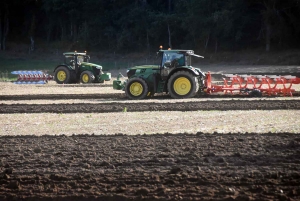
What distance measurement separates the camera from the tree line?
1864 inches

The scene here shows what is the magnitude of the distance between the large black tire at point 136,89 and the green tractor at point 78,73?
32.8 feet

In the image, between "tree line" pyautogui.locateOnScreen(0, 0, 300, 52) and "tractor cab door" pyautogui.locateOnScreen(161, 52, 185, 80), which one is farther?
"tree line" pyautogui.locateOnScreen(0, 0, 300, 52)

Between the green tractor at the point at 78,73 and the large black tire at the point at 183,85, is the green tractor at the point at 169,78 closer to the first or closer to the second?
the large black tire at the point at 183,85

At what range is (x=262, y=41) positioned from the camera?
1909 inches

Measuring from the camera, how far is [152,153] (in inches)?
399

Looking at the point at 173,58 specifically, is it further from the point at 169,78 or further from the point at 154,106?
the point at 154,106

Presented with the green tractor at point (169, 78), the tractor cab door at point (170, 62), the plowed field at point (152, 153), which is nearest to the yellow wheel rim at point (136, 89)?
the green tractor at point (169, 78)

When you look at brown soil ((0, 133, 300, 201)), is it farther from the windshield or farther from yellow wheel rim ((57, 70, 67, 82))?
yellow wheel rim ((57, 70, 67, 82))

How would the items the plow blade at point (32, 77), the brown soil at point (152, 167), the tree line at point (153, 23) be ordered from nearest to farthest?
the brown soil at point (152, 167) < the plow blade at point (32, 77) < the tree line at point (153, 23)

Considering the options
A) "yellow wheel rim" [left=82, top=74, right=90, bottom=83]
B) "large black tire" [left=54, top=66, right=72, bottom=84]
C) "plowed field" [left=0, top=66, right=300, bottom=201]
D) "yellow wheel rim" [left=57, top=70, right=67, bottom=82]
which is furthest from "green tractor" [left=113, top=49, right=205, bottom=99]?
"yellow wheel rim" [left=57, top=70, right=67, bottom=82]

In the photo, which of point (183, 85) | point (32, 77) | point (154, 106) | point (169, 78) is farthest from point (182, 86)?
point (32, 77)

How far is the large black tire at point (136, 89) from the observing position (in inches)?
835

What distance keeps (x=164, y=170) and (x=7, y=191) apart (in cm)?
237

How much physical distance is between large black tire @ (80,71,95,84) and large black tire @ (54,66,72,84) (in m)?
0.68
